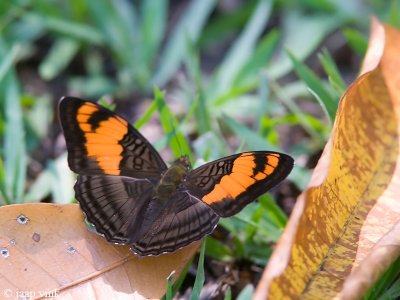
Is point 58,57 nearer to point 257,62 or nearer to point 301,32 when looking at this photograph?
point 257,62

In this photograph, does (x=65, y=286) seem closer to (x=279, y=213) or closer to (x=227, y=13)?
(x=279, y=213)

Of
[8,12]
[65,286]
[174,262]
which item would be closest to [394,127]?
[174,262]

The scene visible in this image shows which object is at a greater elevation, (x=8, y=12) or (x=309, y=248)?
(x=8, y=12)

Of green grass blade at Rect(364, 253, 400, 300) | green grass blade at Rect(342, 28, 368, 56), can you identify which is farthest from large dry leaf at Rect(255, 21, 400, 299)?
green grass blade at Rect(342, 28, 368, 56)

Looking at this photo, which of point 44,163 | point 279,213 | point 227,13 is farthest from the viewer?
point 227,13

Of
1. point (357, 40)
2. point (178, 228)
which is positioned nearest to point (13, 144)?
point (178, 228)

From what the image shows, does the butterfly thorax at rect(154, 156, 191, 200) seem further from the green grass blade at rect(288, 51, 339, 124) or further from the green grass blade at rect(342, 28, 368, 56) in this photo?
the green grass blade at rect(342, 28, 368, 56)

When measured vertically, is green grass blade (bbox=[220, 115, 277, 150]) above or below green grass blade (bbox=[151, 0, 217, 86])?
below

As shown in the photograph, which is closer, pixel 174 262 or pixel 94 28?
pixel 174 262

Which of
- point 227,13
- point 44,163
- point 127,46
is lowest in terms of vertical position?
point 44,163
